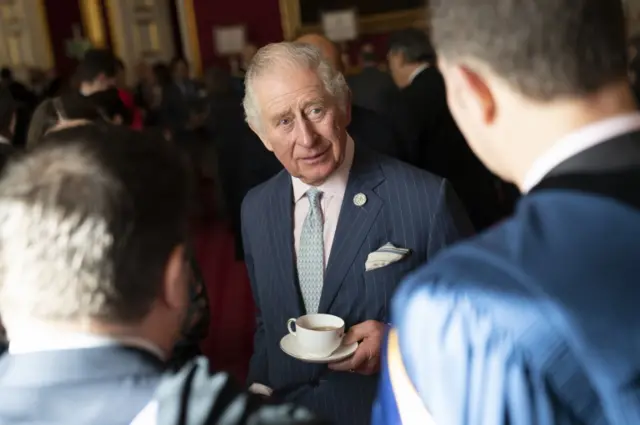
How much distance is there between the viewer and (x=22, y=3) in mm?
10039

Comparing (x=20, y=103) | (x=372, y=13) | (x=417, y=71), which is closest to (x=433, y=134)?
(x=417, y=71)

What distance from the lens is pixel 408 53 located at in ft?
13.3

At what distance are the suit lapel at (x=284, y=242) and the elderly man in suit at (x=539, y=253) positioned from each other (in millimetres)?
881

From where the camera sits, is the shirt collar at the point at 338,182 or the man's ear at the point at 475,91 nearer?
the man's ear at the point at 475,91

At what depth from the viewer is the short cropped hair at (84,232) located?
78cm

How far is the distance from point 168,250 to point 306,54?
A: 104 centimetres

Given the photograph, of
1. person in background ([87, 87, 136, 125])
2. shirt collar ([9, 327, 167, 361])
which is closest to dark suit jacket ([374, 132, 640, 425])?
shirt collar ([9, 327, 167, 361])

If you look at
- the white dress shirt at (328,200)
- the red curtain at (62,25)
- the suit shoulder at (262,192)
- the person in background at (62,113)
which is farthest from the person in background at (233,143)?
the red curtain at (62,25)

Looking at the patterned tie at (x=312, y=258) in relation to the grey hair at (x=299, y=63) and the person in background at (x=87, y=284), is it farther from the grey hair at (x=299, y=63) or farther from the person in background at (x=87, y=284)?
the person in background at (x=87, y=284)

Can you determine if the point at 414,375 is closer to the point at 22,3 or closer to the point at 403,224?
the point at 403,224

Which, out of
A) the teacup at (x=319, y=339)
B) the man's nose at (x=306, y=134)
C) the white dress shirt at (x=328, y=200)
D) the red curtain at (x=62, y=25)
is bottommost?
the teacup at (x=319, y=339)

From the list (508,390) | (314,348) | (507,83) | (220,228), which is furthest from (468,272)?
(220,228)

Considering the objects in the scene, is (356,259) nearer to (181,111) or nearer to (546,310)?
(546,310)

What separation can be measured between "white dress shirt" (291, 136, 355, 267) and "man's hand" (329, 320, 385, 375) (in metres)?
0.25
